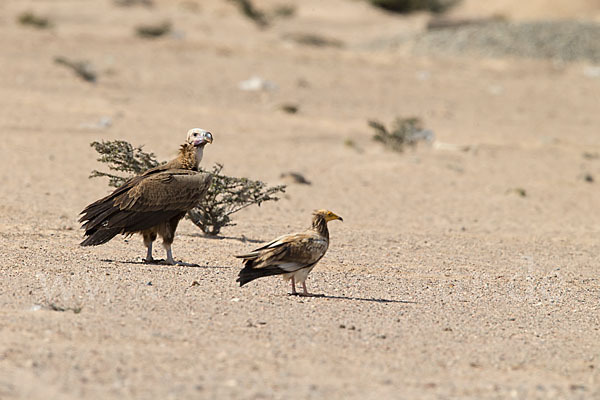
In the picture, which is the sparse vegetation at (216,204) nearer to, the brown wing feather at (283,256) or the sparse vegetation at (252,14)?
the brown wing feather at (283,256)

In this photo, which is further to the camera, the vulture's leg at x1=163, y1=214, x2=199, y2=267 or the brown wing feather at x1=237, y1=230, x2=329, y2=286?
the vulture's leg at x1=163, y1=214, x2=199, y2=267

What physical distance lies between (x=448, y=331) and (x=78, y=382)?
125 inches

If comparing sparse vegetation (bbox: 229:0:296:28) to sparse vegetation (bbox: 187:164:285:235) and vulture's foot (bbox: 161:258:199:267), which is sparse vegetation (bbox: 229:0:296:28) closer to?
sparse vegetation (bbox: 187:164:285:235)

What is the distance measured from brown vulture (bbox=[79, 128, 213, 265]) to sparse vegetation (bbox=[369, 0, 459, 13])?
40001 mm

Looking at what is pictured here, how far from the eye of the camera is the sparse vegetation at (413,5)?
48366mm

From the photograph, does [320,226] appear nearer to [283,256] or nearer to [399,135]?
[283,256]

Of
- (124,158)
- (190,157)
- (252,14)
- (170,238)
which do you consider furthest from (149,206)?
(252,14)

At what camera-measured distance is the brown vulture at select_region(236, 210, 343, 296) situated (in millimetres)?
7926

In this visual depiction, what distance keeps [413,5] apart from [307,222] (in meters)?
38.3

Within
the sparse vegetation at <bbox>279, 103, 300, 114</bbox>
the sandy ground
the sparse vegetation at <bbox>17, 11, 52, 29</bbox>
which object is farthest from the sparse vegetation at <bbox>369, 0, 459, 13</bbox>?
the sparse vegetation at <bbox>279, 103, 300, 114</bbox>

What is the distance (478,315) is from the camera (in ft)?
27.4

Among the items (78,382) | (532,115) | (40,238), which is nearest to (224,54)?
(532,115)

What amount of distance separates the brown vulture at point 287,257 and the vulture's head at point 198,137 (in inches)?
72.0

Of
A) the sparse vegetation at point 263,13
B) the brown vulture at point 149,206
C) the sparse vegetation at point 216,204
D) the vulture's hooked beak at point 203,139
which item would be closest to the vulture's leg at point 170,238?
the brown vulture at point 149,206
